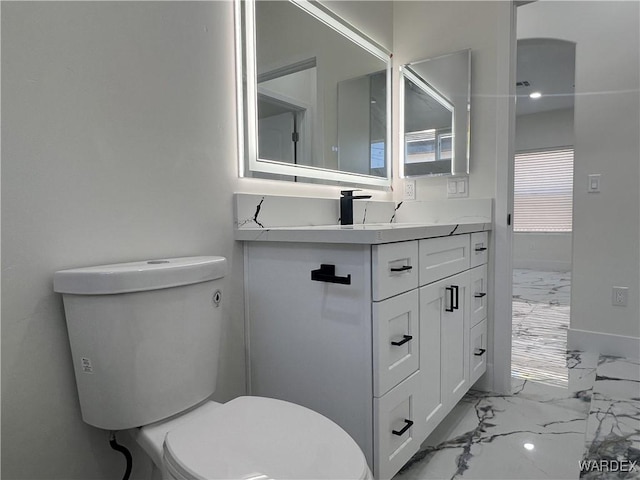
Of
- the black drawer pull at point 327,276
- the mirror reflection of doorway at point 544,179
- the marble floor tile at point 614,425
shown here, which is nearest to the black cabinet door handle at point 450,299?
the black drawer pull at point 327,276

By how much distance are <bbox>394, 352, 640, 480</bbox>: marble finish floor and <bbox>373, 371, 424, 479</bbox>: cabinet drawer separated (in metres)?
0.23

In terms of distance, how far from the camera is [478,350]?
1848mm

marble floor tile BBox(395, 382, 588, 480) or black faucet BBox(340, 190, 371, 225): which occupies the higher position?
black faucet BBox(340, 190, 371, 225)

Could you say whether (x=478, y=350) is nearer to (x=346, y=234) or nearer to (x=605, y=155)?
(x=346, y=234)

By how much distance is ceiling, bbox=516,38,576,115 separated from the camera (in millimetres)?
3700

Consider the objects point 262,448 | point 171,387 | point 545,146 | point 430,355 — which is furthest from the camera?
point 545,146

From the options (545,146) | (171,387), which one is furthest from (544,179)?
(171,387)

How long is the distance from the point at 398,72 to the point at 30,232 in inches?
79.2

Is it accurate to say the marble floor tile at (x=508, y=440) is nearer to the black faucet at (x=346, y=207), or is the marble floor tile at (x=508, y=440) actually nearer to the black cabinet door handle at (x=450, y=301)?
the black cabinet door handle at (x=450, y=301)

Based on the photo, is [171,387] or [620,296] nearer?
[171,387]

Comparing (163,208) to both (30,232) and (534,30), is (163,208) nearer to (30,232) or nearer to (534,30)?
(30,232)

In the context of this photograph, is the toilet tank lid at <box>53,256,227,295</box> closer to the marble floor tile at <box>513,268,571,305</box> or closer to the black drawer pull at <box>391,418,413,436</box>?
the black drawer pull at <box>391,418,413,436</box>

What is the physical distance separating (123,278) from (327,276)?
0.53 metres

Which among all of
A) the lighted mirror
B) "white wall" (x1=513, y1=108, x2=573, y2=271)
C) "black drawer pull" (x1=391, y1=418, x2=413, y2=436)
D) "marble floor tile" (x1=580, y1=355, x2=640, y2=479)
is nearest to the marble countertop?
"black drawer pull" (x1=391, y1=418, x2=413, y2=436)
